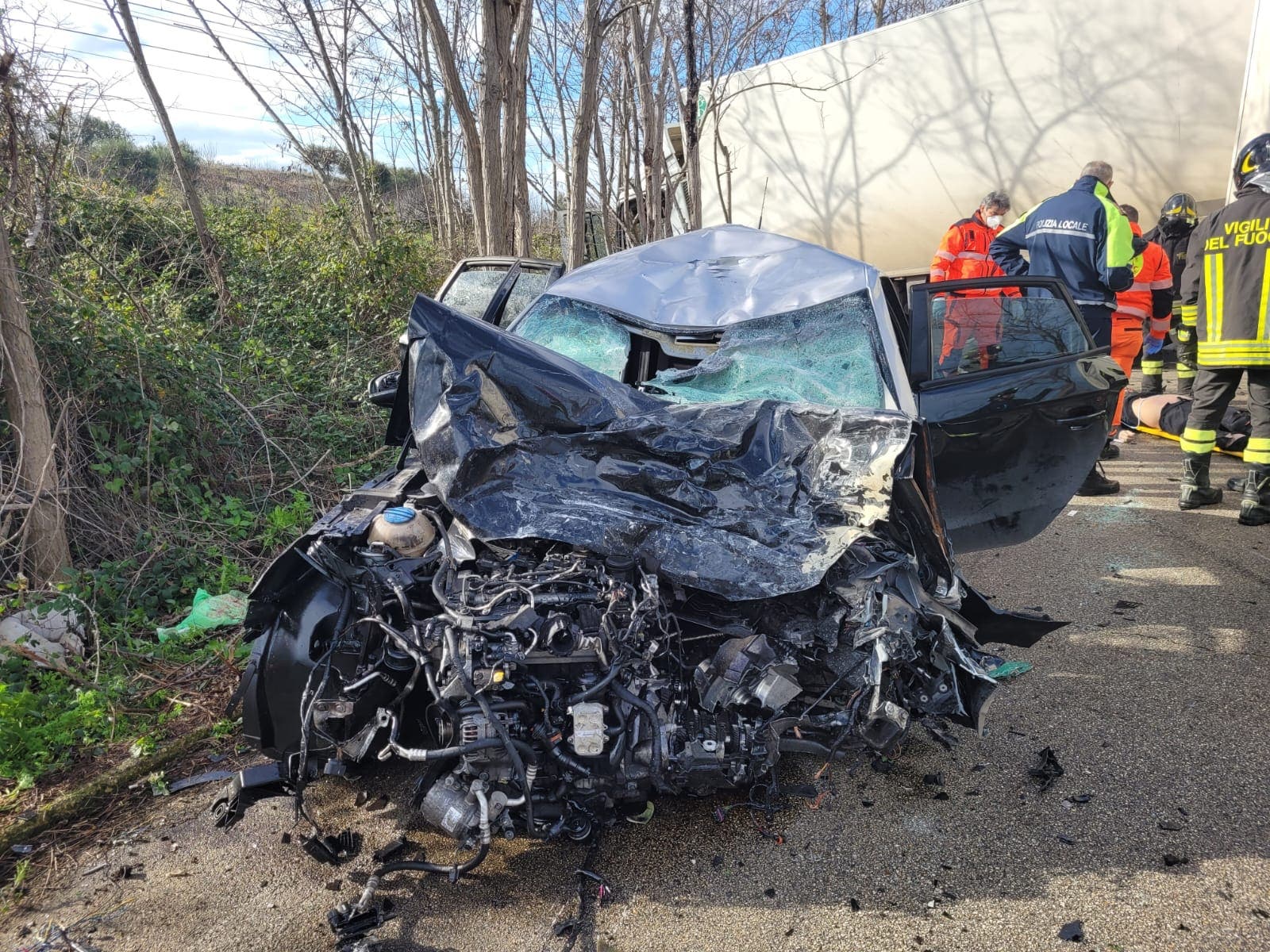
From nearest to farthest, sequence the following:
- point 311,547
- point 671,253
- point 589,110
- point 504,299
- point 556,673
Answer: point 556,673, point 311,547, point 671,253, point 504,299, point 589,110

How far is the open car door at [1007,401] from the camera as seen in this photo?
11.7 ft

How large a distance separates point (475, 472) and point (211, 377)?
149 inches

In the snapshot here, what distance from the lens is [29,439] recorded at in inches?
158

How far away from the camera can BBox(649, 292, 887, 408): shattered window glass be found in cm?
320

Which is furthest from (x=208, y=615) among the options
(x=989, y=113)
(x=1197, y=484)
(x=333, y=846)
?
(x=989, y=113)

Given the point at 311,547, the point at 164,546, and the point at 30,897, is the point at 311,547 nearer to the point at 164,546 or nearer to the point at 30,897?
the point at 30,897

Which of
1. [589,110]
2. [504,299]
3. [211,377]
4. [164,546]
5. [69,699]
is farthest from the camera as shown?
[589,110]

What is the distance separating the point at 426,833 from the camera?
8.50 ft

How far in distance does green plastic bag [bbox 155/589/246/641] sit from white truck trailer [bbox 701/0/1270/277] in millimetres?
8331

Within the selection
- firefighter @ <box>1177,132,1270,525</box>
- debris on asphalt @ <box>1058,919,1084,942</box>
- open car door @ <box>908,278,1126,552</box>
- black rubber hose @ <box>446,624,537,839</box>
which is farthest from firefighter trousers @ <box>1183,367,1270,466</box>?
black rubber hose @ <box>446,624,537,839</box>

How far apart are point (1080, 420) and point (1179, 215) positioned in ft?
17.5

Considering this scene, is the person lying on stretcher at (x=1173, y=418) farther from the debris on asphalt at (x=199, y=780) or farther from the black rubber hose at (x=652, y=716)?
the debris on asphalt at (x=199, y=780)

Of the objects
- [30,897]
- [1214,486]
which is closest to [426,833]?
[30,897]

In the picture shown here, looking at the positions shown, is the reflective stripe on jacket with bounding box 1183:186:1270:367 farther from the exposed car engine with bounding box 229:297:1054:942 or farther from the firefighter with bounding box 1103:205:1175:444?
the exposed car engine with bounding box 229:297:1054:942
